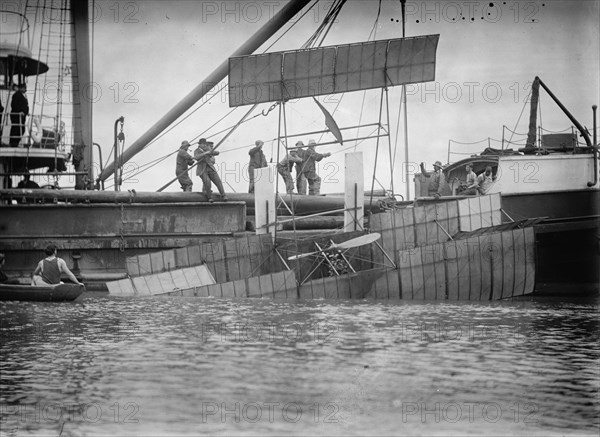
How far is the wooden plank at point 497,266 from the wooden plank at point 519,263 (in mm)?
246

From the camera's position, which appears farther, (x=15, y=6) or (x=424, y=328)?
(x=15, y=6)

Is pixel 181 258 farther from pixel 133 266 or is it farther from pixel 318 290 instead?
pixel 318 290

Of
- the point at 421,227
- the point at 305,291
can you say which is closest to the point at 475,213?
the point at 421,227

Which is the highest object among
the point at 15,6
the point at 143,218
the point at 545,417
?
the point at 15,6

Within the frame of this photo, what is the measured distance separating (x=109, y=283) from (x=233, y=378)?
11.8 m

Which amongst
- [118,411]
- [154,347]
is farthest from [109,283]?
[118,411]

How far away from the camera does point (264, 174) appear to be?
68.5 feet

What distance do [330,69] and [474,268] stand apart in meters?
5.73

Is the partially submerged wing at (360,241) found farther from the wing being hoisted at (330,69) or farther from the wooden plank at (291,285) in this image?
the wing being hoisted at (330,69)

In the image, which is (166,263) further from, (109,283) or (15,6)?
(15,6)

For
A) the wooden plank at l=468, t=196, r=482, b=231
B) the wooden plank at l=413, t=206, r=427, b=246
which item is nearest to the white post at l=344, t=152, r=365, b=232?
the wooden plank at l=413, t=206, r=427, b=246

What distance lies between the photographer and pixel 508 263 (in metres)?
19.3

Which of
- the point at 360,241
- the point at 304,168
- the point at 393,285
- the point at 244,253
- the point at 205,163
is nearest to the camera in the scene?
the point at 360,241

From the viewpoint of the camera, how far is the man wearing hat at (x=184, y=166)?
23516 millimetres
